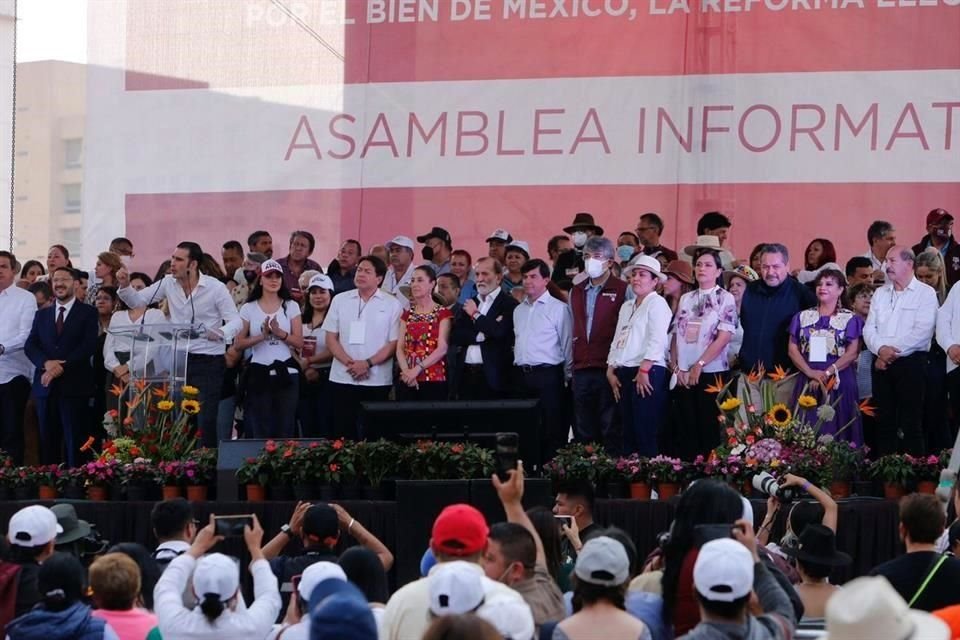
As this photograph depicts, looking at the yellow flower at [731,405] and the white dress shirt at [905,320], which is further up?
the white dress shirt at [905,320]

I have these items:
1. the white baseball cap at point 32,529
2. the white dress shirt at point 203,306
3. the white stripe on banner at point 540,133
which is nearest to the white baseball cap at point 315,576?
the white baseball cap at point 32,529

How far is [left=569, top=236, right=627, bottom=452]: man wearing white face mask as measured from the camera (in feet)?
36.7

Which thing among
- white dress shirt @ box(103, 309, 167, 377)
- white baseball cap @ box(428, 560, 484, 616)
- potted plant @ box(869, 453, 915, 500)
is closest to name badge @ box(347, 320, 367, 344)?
white dress shirt @ box(103, 309, 167, 377)

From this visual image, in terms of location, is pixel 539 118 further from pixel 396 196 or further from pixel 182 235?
pixel 182 235

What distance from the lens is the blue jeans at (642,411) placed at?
10914 mm

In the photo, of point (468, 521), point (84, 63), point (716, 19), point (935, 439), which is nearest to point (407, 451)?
point (935, 439)

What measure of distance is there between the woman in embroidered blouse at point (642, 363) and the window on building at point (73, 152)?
5922mm

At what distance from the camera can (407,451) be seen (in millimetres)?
9906

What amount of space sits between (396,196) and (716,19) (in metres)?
2.87

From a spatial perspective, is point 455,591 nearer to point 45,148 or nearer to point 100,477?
point 100,477

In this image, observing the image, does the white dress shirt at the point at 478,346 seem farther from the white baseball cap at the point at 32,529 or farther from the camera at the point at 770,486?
the white baseball cap at the point at 32,529

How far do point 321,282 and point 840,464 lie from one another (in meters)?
3.91

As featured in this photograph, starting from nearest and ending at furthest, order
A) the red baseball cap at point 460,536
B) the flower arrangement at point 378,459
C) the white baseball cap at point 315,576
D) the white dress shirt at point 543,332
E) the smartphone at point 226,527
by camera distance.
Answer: the red baseball cap at point 460,536 → the white baseball cap at point 315,576 → the smartphone at point 226,527 → the flower arrangement at point 378,459 → the white dress shirt at point 543,332

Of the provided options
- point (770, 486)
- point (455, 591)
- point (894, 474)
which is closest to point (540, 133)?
point (894, 474)
